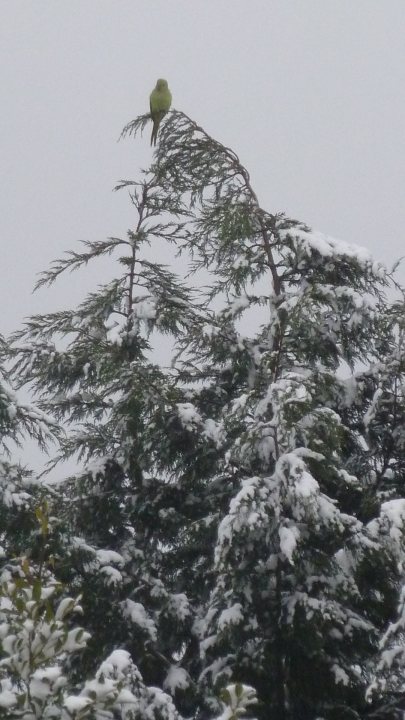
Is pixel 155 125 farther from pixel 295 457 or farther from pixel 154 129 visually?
pixel 295 457

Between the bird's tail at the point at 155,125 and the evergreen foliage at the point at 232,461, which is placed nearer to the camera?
the evergreen foliage at the point at 232,461

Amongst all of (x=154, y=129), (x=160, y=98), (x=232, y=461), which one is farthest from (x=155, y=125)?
(x=232, y=461)

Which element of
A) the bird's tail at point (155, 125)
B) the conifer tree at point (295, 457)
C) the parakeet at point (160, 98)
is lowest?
the conifer tree at point (295, 457)

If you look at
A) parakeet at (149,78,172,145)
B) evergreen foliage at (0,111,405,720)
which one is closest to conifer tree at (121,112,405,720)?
evergreen foliage at (0,111,405,720)

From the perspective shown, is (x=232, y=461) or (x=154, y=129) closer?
(x=232, y=461)

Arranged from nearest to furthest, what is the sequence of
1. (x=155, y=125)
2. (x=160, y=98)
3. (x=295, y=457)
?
(x=295, y=457) → (x=155, y=125) → (x=160, y=98)

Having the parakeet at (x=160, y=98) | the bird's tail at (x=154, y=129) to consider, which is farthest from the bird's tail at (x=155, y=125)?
the parakeet at (x=160, y=98)

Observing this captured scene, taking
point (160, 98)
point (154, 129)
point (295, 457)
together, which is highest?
point (160, 98)

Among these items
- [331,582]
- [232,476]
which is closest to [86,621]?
[232,476]

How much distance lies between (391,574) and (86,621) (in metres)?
2.55

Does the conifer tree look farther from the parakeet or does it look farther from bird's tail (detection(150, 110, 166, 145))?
the parakeet

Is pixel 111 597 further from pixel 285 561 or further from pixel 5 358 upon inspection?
pixel 5 358

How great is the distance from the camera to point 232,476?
7926mm

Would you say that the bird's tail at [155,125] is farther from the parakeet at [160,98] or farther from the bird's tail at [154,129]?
the parakeet at [160,98]
